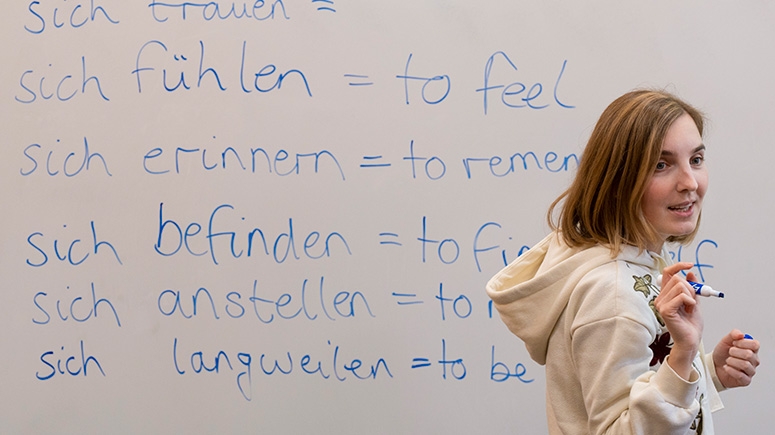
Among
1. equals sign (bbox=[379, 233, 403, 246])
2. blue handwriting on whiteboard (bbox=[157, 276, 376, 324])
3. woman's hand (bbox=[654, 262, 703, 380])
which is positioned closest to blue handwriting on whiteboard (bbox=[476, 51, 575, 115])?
equals sign (bbox=[379, 233, 403, 246])

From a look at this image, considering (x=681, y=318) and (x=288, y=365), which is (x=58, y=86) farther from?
(x=681, y=318)

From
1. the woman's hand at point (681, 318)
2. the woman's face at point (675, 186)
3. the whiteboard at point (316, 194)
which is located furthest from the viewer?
the whiteboard at point (316, 194)

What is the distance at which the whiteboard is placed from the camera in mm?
1330

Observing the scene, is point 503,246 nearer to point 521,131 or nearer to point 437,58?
point 521,131

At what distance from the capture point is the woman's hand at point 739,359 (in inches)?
36.1

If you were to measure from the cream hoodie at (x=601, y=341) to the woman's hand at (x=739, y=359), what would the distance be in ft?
0.08

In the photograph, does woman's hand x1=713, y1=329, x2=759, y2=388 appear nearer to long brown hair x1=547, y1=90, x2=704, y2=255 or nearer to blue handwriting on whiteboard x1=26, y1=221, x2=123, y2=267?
long brown hair x1=547, y1=90, x2=704, y2=255

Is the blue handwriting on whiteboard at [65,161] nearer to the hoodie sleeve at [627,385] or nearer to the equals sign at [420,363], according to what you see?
the equals sign at [420,363]

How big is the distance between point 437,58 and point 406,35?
0.06 m

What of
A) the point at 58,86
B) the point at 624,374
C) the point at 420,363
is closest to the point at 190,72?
the point at 58,86

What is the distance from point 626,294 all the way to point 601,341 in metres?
0.05

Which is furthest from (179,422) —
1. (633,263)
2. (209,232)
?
(633,263)

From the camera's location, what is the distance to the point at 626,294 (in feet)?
2.64

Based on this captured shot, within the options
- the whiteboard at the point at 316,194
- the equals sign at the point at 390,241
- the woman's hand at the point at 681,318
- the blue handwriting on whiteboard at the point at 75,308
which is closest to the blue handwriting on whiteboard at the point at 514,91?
the whiteboard at the point at 316,194
